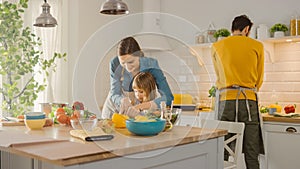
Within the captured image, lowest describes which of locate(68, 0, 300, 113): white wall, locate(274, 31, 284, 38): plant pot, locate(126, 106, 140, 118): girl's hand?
locate(126, 106, 140, 118): girl's hand

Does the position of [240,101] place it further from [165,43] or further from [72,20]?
[72,20]

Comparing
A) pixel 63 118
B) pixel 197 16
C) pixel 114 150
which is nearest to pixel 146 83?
pixel 114 150

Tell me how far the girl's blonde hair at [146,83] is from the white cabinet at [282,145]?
1.64 meters

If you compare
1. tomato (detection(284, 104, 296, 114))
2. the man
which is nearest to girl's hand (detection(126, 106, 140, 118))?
the man

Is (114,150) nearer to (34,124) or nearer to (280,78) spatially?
(34,124)

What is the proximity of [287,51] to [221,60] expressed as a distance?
839mm

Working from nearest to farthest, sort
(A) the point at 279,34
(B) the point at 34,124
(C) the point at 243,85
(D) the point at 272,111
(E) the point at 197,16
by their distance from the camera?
(B) the point at 34,124 → (C) the point at 243,85 → (D) the point at 272,111 → (A) the point at 279,34 → (E) the point at 197,16

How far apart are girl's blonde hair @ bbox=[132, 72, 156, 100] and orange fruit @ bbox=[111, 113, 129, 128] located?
172 millimetres

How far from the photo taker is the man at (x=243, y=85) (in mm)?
3057

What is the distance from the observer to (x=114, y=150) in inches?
57.9

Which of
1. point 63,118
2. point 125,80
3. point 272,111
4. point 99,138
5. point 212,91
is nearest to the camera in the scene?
point 99,138

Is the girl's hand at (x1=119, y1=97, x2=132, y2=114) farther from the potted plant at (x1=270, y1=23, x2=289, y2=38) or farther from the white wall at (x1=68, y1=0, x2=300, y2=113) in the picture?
the potted plant at (x1=270, y1=23, x2=289, y2=38)

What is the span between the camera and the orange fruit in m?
1.93

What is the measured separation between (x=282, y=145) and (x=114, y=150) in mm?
2115
